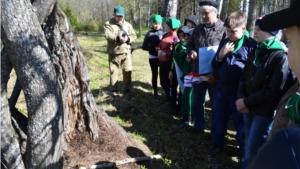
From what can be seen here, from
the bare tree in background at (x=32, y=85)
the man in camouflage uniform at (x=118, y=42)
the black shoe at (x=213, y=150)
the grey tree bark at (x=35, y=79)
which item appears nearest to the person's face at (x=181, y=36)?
the man in camouflage uniform at (x=118, y=42)

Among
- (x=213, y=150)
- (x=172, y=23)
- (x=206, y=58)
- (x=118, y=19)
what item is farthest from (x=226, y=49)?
(x=118, y=19)

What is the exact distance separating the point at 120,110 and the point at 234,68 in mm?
2797

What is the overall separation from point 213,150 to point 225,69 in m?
1.26

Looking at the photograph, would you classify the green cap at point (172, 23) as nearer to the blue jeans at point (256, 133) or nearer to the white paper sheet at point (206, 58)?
the white paper sheet at point (206, 58)

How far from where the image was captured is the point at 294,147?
67cm

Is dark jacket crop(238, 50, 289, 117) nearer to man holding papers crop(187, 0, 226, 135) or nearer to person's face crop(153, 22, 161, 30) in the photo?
man holding papers crop(187, 0, 226, 135)

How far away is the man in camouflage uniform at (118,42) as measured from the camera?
6125mm

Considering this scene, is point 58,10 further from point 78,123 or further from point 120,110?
point 120,110

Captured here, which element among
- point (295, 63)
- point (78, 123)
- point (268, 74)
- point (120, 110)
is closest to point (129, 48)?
point (120, 110)

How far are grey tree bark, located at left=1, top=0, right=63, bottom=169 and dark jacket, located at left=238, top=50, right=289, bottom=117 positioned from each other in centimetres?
199

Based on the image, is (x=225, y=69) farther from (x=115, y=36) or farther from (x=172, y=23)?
(x=115, y=36)

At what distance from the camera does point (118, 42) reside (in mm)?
6227

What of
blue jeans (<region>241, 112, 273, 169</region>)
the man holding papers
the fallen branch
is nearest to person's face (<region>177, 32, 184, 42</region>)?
the man holding papers

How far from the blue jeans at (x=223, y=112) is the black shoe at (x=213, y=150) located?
2.8 inches
